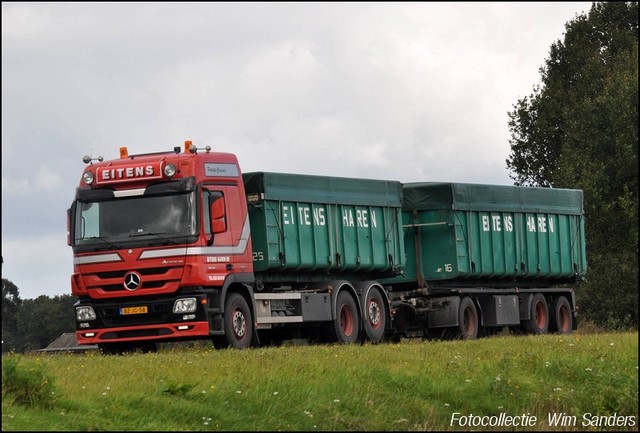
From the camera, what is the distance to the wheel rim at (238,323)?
2486 centimetres

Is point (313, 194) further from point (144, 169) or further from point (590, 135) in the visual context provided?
point (590, 135)

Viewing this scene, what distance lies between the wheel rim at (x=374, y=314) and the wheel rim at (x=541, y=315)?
6816 mm

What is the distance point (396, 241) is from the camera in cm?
3038

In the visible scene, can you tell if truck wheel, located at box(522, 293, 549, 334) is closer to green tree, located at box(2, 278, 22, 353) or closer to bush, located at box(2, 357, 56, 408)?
bush, located at box(2, 357, 56, 408)

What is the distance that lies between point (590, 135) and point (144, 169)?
23.4 m

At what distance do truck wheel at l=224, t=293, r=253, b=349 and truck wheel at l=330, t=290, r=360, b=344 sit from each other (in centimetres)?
266

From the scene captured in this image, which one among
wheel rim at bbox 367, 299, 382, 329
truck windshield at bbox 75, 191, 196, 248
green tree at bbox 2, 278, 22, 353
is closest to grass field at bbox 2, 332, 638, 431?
truck windshield at bbox 75, 191, 196, 248

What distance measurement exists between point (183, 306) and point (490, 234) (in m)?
11.2

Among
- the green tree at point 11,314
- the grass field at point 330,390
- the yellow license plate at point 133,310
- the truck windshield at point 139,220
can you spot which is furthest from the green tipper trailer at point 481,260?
the green tree at point 11,314

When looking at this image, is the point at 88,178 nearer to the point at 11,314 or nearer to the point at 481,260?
the point at 481,260

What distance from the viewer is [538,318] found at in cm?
3488

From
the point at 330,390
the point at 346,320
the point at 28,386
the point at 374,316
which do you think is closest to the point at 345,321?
the point at 346,320

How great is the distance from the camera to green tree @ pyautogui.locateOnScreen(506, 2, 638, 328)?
140 ft

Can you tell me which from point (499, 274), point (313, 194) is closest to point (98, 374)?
point (313, 194)
